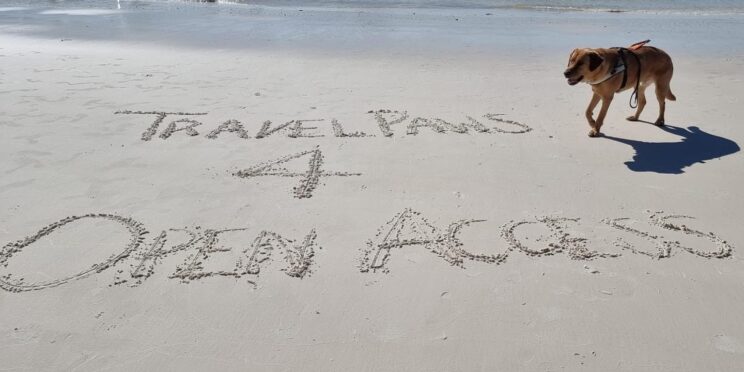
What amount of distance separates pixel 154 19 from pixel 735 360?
1395 cm

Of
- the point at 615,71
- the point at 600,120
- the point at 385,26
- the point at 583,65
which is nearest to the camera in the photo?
the point at 583,65

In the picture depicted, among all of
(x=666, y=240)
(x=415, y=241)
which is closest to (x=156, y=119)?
(x=415, y=241)

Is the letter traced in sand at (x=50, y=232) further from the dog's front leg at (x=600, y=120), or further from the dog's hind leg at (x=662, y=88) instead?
the dog's hind leg at (x=662, y=88)

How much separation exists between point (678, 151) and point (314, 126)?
3235mm

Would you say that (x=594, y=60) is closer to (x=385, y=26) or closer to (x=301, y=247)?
(x=301, y=247)

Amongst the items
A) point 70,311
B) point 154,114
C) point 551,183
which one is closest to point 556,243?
point 551,183

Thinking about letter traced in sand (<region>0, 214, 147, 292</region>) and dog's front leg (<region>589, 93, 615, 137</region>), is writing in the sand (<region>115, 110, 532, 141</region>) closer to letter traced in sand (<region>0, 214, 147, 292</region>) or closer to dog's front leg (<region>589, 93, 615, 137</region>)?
dog's front leg (<region>589, 93, 615, 137</region>)

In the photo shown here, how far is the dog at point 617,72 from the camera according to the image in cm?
429

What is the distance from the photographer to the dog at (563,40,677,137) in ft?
14.1

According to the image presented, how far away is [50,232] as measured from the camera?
306cm

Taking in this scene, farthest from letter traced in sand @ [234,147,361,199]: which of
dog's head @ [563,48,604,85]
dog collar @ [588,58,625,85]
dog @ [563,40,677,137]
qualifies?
dog collar @ [588,58,625,85]

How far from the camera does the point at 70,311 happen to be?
240 centimetres

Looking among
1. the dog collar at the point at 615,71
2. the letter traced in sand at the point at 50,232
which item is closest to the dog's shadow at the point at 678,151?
the dog collar at the point at 615,71

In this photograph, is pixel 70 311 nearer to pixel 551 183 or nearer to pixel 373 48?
pixel 551 183
